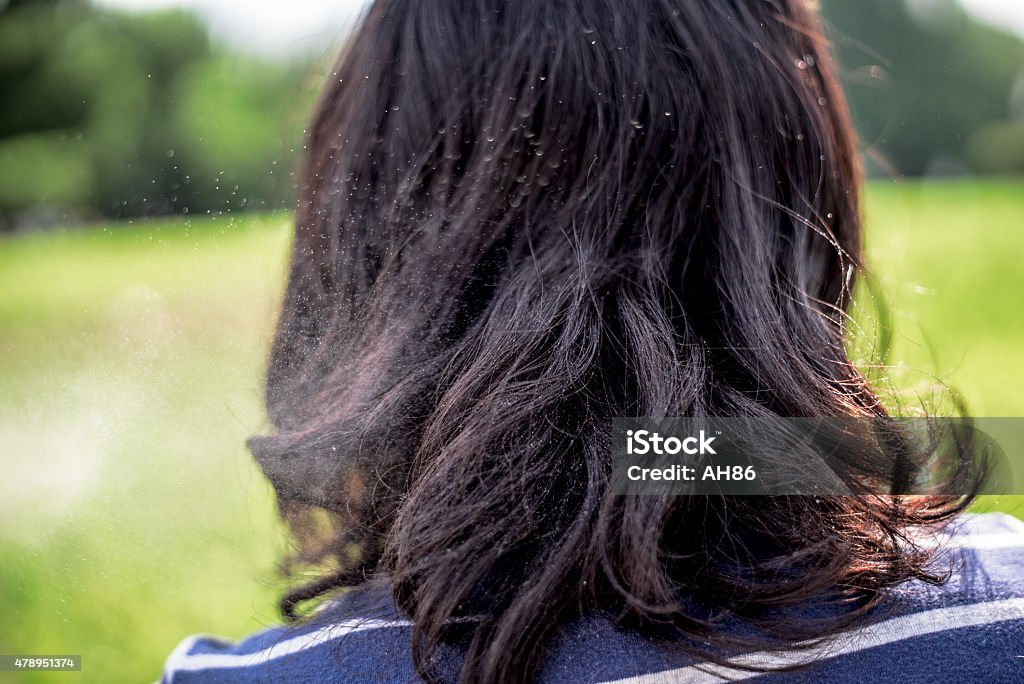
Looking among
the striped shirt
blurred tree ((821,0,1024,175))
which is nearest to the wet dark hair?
the striped shirt

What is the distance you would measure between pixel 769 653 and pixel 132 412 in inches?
35.7

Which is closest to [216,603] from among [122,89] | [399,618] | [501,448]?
[122,89]

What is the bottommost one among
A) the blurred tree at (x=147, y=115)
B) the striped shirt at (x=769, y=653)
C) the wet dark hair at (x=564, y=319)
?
the striped shirt at (x=769, y=653)

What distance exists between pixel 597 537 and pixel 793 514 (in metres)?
0.18

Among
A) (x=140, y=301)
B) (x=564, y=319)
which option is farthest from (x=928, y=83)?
(x=140, y=301)

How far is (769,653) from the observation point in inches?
24.3

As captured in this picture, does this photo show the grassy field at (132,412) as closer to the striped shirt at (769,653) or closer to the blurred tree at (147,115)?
the blurred tree at (147,115)

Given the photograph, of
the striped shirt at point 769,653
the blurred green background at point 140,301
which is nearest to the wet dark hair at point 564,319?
the striped shirt at point 769,653

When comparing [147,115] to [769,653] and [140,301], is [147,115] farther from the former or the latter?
[769,653]

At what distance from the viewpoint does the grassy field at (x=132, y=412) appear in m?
1.04

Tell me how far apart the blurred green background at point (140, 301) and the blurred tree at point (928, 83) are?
1.3 inches

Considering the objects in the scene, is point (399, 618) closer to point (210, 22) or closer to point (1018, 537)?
point (1018, 537)

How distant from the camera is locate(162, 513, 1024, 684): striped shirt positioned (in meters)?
0.61

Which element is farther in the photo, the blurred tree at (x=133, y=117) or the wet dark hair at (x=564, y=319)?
the blurred tree at (x=133, y=117)
